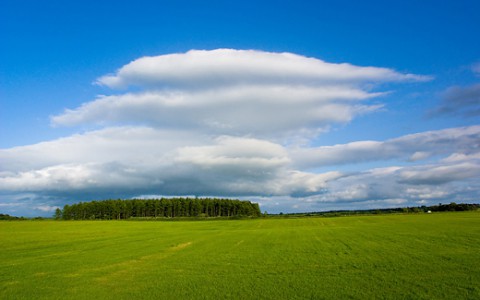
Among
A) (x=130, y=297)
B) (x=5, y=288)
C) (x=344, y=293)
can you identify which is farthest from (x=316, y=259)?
(x=5, y=288)

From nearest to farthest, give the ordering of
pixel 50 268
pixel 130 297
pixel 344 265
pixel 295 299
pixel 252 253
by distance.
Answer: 1. pixel 295 299
2. pixel 130 297
3. pixel 344 265
4. pixel 50 268
5. pixel 252 253

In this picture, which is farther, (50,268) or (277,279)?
(50,268)

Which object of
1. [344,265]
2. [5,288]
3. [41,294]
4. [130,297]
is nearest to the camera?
[130,297]

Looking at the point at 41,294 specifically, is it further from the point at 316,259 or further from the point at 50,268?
the point at 316,259

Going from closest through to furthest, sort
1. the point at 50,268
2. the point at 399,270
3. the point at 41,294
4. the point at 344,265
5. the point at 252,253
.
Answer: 1. the point at 41,294
2. the point at 399,270
3. the point at 344,265
4. the point at 50,268
5. the point at 252,253

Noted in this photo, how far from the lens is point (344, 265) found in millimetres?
25547

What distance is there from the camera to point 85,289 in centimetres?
2030

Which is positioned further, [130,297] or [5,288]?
[5,288]

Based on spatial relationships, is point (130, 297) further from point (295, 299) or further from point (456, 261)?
point (456, 261)

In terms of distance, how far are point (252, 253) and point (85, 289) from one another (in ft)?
55.6

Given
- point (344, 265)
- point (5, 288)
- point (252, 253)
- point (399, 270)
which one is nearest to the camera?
point (5, 288)

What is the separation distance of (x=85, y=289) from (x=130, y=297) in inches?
147

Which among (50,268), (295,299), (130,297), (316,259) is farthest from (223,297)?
(50,268)

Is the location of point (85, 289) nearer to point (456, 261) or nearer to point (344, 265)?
point (344, 265)
